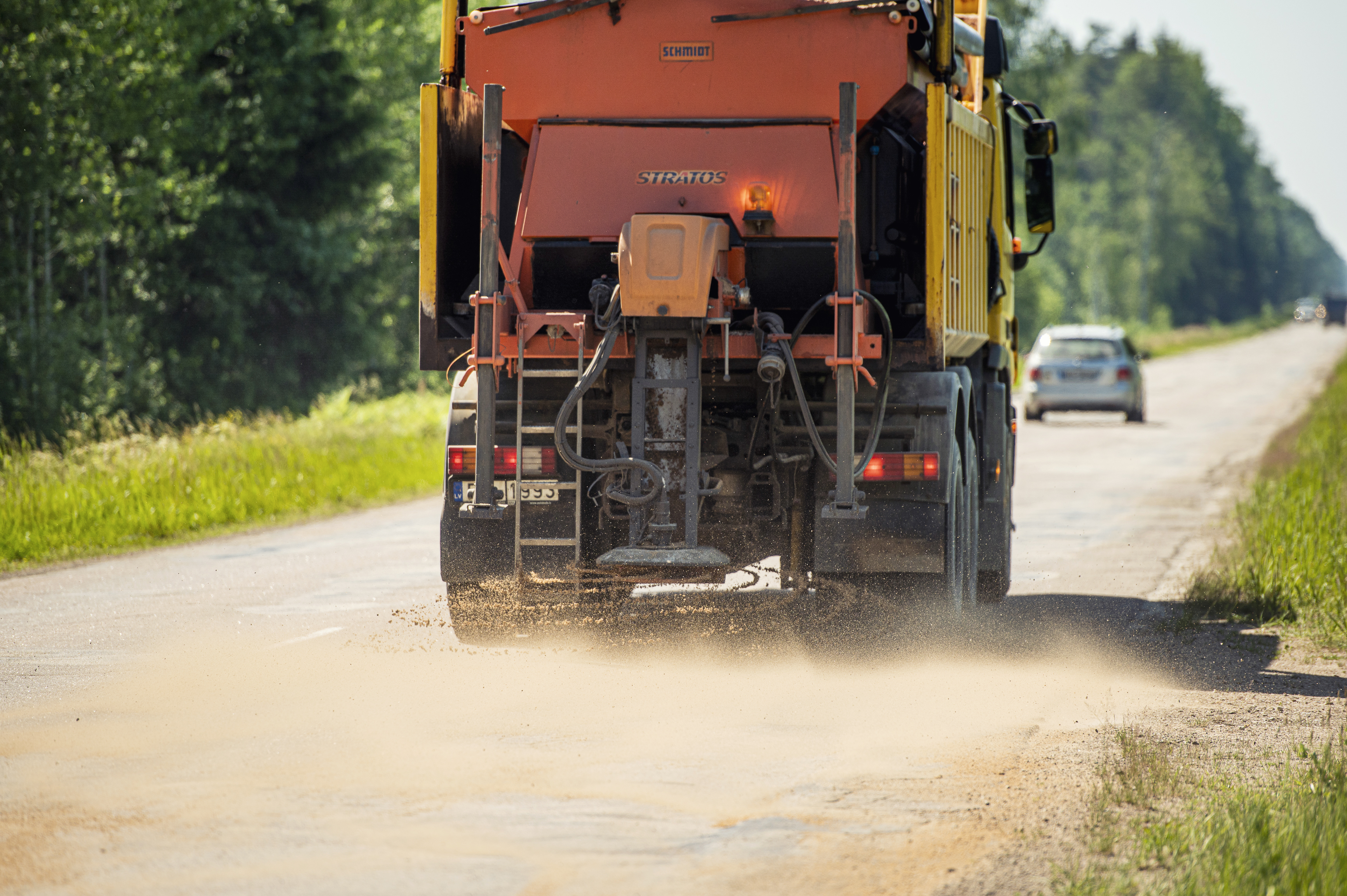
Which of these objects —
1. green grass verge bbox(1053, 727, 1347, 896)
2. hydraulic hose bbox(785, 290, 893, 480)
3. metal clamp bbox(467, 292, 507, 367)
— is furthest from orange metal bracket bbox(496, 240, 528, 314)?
green grass verge bbox(1053, 727, 1347, 896)

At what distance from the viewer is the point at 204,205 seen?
30.1 metres

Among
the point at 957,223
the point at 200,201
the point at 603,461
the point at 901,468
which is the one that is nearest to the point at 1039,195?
the point at 957,223

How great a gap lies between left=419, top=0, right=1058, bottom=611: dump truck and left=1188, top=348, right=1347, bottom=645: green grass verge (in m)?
2.27

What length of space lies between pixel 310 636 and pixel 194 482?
8.34m

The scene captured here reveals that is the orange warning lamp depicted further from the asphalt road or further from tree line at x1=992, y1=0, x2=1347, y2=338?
tree line at x1=992, y1=0, x2=1347, y2=338

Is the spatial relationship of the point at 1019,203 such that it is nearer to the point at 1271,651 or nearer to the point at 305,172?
the point at 305,172

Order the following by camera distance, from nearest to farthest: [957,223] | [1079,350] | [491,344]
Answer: [491,344], [957,223], [1079,350]

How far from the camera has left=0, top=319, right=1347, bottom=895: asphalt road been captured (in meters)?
4.55

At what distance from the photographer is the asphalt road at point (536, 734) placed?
4551mm

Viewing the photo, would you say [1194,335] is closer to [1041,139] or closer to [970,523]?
[1041,139]

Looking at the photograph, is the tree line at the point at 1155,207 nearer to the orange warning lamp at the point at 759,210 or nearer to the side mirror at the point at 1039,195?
the side mirror at the point at 1039,195

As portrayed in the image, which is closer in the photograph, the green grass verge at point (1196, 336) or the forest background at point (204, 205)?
the forest background at point (204, 205)

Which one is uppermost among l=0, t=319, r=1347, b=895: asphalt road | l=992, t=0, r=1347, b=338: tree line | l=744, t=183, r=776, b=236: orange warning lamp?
l=992, t=0, r=1347, b=338: tree line

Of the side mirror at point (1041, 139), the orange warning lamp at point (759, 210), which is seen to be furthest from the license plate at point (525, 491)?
the side mirror at point (1041, 139)
